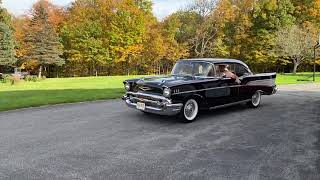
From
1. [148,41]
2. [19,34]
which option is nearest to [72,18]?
[19,34]

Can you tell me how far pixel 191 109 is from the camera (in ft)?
30.8

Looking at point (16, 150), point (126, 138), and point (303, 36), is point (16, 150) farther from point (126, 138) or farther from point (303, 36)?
point (303, 36)

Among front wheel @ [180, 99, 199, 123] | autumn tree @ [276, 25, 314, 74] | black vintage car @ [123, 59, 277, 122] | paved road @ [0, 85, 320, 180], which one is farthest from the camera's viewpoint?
autumn tree @ [276, 25, 314, 74]

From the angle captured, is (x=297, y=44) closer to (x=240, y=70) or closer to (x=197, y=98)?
(x=240, y=70)

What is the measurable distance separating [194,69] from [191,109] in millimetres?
1465

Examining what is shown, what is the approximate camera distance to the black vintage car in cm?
889

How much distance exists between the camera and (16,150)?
6.36 m

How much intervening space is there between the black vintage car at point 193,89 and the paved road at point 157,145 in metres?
0.41

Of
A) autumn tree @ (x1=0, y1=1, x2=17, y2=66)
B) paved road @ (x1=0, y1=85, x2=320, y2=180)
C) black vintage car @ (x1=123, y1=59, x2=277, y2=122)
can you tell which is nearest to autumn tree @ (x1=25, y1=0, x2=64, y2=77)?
autumn tree @ (x1=0, y1=1, x2=17, y2=66)

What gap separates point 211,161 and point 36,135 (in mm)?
3920

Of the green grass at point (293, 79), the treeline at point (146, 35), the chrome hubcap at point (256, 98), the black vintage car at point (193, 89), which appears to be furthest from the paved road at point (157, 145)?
the treeline at point (146, 35)

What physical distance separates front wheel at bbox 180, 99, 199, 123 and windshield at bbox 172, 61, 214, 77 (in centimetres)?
112

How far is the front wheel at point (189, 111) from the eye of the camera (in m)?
9.09

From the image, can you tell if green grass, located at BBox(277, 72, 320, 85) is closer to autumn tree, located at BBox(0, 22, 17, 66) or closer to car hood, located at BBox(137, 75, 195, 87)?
car hood, located at BBox(137, 75, 195, 87)
